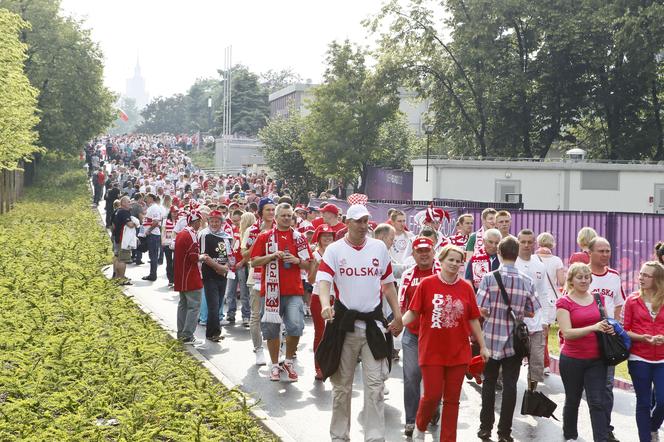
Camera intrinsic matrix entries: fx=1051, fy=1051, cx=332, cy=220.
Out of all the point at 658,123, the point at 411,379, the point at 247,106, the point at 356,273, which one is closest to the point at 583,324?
the point at 411,379

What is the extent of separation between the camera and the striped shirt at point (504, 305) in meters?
8.90

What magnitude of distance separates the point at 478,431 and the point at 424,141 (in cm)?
5630

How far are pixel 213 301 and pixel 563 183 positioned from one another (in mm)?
28426

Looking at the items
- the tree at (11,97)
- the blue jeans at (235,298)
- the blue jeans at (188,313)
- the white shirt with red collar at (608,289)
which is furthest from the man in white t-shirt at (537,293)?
the tree at (11,97)

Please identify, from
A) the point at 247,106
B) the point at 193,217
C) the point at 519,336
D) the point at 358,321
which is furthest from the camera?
the point at 247,106

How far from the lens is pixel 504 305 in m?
8.95

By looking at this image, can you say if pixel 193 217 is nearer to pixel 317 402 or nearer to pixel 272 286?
pixel 272 286

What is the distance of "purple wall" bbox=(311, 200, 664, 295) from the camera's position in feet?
59.1

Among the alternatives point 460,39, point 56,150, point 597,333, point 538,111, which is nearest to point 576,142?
point 538,111

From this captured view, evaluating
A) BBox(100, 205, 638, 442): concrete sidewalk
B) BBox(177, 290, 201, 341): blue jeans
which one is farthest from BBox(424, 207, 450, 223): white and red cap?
BBox(177, 290, 201, 341): blue jeans

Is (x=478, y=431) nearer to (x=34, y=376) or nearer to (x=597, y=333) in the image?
(x=597, y=333)

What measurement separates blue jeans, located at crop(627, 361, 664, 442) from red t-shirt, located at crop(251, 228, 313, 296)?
4.10m

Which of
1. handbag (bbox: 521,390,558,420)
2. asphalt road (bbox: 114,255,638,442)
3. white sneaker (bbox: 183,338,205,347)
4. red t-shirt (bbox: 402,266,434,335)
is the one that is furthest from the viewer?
white sneaker (bbox: 183,338,205,347)

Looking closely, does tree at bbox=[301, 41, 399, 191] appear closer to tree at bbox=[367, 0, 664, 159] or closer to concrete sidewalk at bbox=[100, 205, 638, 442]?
tree at bbox=[367, 0, 664, 159]
